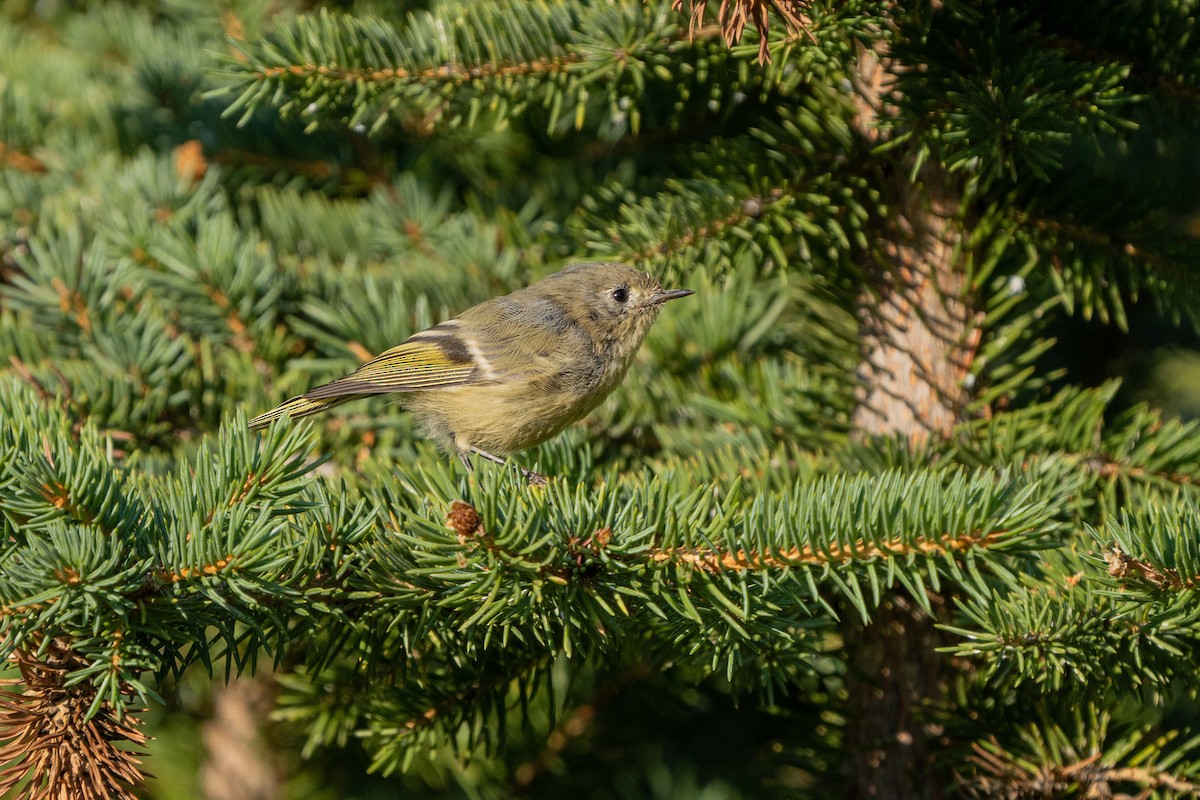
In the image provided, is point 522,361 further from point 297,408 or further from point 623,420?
point 297,408

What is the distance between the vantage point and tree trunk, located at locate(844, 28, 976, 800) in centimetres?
188

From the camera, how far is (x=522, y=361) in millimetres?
2469

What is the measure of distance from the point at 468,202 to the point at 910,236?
1.29 meters

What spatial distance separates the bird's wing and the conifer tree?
0.30 ft

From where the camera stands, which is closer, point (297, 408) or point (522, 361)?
point (297, 408)

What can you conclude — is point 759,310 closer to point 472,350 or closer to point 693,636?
point 472,350

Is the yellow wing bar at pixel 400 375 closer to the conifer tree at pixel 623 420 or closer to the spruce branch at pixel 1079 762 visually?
the conifer tree at pixel 623 420

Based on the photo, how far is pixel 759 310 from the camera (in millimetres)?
2564

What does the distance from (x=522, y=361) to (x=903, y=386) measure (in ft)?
2.91

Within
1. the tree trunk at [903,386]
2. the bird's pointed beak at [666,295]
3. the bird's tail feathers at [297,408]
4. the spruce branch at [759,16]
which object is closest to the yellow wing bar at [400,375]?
the bird's tail feathers at [297,408]

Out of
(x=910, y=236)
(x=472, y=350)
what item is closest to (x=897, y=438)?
(x=910, y=236)

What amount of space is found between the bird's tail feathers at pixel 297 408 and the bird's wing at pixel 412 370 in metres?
0.03

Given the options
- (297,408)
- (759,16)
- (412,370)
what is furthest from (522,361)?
(759,16)

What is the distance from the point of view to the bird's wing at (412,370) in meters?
2.20
